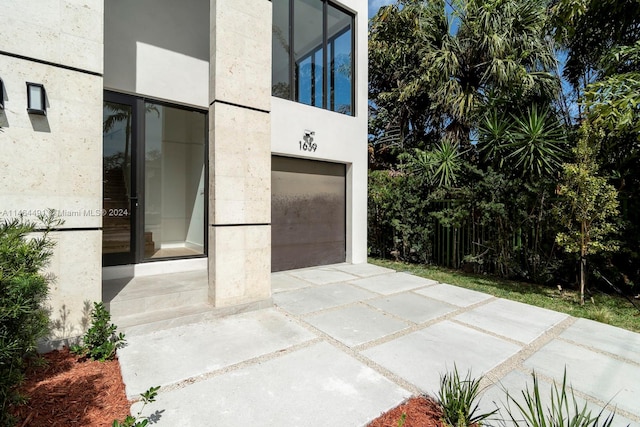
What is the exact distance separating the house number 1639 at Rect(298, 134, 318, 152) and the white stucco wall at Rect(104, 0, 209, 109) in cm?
212

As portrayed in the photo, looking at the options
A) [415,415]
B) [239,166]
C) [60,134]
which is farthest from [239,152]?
[415,415]

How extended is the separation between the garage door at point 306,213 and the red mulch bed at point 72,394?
406 centimetres

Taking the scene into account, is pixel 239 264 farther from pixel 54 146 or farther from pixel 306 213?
pixel 306 213

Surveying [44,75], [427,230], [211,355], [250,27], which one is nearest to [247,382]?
[211,355]

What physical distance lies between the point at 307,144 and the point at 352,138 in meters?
1.42

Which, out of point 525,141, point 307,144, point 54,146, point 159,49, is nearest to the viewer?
point 54,146

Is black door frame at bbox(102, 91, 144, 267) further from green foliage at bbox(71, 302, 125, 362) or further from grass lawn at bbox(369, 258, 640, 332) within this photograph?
grass lawn at bbox(369, 258, 640, 332)

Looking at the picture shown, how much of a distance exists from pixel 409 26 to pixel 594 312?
930 cm

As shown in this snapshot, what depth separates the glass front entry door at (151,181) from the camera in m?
4.91

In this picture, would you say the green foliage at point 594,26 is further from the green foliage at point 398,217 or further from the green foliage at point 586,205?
the green foliage at point 398,217

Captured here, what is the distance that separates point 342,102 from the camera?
7812 millimetres

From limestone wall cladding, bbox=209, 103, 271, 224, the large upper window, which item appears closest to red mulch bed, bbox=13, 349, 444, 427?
limestone wall cladding, bbox=209, 103, 271, 224

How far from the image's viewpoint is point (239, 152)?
4.16 metres

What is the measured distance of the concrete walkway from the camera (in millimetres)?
2270
